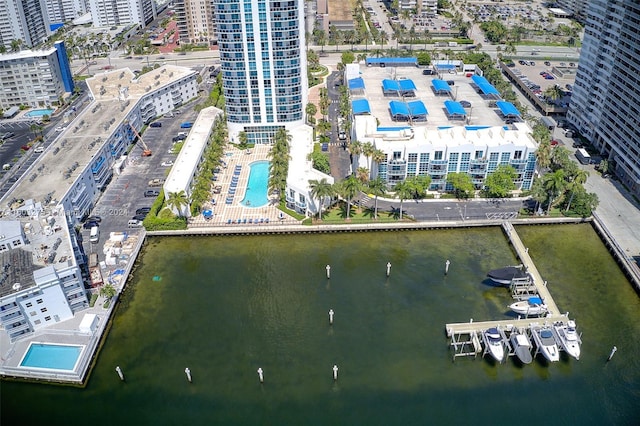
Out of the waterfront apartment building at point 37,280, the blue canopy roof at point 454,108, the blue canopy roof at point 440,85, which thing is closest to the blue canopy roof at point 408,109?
the blue canopy roof at point 454,108

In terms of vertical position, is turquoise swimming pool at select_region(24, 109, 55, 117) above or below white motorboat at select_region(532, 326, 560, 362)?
above

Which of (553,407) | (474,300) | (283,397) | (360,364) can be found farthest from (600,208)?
(283,397)

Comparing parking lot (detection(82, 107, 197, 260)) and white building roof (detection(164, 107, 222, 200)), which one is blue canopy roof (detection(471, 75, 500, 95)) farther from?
parking lot (detection(82, 107, 197, 260))

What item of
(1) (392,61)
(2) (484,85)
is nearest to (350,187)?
(2) (484,85)

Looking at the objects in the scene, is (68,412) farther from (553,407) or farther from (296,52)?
(296,52)

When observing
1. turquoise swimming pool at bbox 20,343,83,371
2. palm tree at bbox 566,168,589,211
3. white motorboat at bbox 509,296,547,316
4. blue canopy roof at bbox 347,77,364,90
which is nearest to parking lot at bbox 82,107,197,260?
turquoise swimming pool at bbox 20,343,83,371

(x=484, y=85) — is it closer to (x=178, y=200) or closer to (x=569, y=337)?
(x=569, y=337)

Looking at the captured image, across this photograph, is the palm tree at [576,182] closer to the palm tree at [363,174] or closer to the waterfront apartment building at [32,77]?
the palm tree at [363,174]
